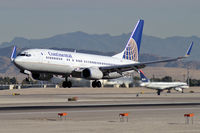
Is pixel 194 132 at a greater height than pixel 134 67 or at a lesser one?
lesser

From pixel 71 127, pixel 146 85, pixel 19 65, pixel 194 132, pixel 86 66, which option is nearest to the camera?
pixel 194 132

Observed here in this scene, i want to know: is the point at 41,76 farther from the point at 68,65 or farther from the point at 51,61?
the point at 51,61

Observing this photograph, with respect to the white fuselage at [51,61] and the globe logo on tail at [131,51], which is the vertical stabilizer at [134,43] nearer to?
the globe logo on tail at [131,51]

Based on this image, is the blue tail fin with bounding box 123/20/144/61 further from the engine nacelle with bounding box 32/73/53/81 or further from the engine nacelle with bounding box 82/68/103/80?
the engine nacelle with bounding box 32/73/53/81

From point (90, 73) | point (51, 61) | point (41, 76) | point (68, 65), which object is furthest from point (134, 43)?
point (51, 61)

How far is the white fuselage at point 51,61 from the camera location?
75562mm

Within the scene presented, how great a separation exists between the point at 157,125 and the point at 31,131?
1130 centimetres

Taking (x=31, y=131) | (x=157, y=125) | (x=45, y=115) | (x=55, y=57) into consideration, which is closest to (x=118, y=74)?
(x=55, y=57)

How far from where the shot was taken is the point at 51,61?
7706 centimetres

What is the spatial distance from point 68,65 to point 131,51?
74.2 ft

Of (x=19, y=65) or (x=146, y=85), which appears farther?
(x=146, y=85)

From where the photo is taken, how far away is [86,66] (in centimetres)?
8300

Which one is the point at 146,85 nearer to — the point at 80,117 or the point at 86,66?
the point at 86,66

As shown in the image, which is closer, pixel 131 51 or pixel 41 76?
pixel 41 76
